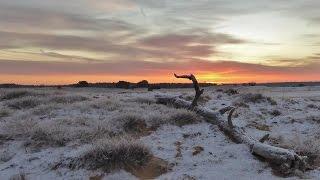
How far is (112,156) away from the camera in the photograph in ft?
43.4

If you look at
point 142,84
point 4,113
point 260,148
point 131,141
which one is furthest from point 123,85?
point 260,148

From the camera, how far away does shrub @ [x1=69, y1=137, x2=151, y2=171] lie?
515 inches

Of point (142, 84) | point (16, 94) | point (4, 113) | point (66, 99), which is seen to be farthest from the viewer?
point (142, 84)

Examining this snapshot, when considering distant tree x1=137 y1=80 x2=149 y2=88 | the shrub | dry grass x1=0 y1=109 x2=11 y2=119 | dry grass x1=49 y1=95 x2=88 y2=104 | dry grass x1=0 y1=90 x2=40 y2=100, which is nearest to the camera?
the shrub

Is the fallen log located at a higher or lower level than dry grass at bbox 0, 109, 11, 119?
lower

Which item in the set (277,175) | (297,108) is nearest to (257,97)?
(297,108)

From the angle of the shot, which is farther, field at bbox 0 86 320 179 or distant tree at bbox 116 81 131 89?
distant tree at bbox 116 81 131 89

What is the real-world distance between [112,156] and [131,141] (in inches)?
36.1

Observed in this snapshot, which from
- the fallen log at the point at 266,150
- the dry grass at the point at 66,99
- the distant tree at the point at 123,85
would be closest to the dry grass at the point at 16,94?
the dry grass at the point at 66,99

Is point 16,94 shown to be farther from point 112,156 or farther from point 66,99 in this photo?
point 112,156

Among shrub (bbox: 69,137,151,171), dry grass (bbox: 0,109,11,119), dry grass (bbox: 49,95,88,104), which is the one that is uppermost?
dry grass (bbox: 49,95,88,104)

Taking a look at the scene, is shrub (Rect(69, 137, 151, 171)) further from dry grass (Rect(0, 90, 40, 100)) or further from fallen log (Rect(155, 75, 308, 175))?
dry grass (Rect(0, 90, 40, 100))

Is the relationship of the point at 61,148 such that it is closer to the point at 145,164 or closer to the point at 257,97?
the point at 145,164

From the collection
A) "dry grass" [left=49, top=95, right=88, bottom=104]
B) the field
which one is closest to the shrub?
the field
